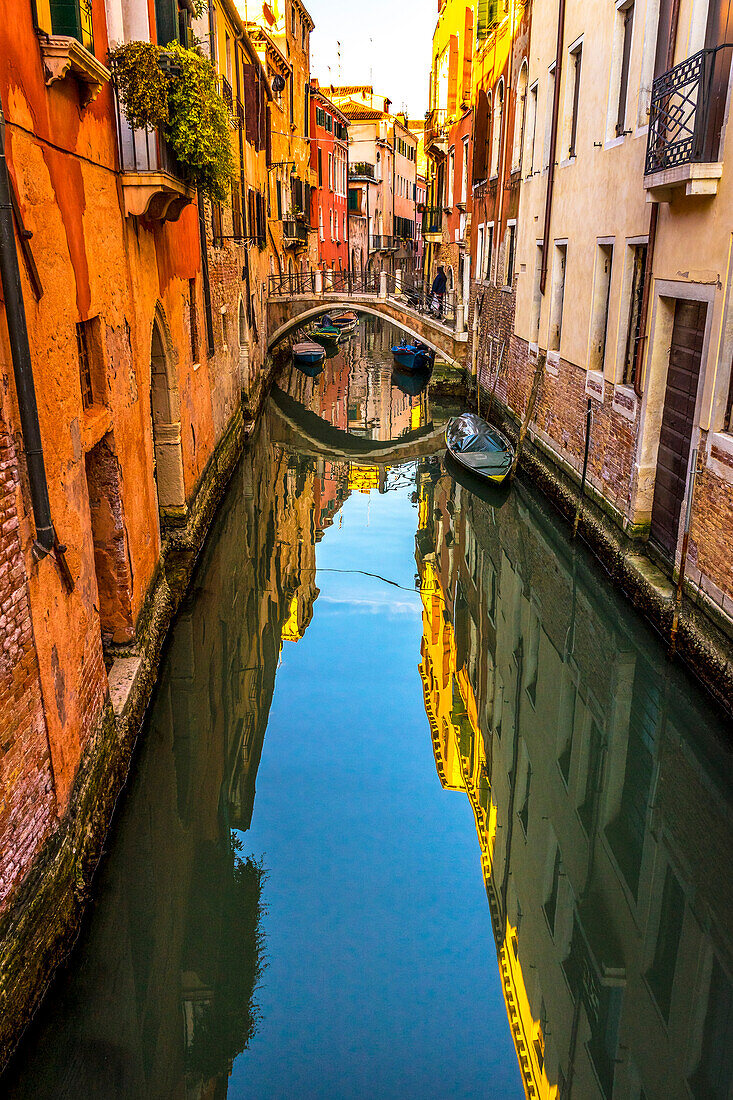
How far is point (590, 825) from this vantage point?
568cm

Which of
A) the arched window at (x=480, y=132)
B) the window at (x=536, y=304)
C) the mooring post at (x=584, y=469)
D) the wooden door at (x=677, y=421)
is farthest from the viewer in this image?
the arched window at (x=480, y=132)

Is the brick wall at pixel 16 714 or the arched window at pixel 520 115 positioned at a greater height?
the arched window at pixel 520 115

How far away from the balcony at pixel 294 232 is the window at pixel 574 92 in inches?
634

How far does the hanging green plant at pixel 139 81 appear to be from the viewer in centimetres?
604

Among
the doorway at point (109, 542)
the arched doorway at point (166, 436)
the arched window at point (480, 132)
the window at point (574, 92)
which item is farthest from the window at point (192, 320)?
the arched window at point (480, 132)

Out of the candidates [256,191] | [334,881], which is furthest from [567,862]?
[256,191]

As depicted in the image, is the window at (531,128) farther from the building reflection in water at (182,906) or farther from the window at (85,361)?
the window at (85,361)

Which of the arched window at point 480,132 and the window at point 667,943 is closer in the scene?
the window at point 667,943

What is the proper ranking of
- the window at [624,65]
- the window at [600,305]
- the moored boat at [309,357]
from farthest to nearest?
the moored boat at [309,357]
the window at [600,305]
the window at [624,65]

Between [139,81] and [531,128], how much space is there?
32.3 ft

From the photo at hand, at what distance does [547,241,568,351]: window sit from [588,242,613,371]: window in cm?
202

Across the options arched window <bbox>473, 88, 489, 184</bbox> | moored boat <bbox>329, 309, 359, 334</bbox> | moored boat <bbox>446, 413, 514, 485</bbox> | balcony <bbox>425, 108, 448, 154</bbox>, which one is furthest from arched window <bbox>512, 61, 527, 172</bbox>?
moored boat <bbox>329, 309, 359, 334</bbox>

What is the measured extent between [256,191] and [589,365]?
11653 mm

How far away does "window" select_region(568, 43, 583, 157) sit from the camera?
11.4 m
